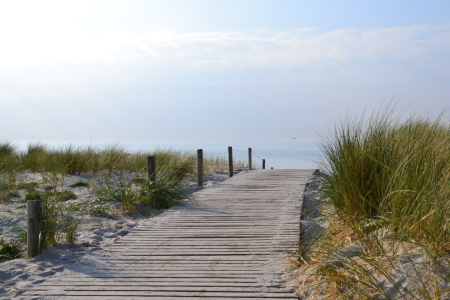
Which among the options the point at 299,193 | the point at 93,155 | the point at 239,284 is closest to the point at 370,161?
the point at 239,284

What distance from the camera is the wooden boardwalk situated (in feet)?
10.6

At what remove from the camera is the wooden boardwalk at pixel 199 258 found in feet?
10.6

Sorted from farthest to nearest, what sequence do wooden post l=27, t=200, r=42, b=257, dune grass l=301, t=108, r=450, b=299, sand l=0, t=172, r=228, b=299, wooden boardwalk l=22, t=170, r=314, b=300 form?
wooden post l=27, t=200, r=42, b=257 < sand l=0, t=172, r=228, b=299 < wooden boardwalk l=22, t=170, r=314, b=300 < dune grass l=301, t=108, r=450, b=299

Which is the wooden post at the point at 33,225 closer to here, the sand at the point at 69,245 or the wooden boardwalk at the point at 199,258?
the sand at the point at 69,245

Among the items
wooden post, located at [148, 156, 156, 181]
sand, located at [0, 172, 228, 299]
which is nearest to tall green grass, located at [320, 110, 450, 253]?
sand, located at [0, 172, 228, 299]

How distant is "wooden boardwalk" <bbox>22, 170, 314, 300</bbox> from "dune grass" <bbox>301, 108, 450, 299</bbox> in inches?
18.8

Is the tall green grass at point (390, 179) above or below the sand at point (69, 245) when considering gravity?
above

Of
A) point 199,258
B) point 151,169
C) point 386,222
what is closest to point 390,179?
point 386,222

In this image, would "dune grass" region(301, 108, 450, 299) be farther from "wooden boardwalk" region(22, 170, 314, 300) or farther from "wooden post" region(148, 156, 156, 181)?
"wooden post" region(148, 156, 156, 181)

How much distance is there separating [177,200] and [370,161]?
12.2 feet

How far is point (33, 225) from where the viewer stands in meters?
4.04

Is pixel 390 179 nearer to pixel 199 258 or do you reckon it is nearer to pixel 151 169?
pixel 199 258

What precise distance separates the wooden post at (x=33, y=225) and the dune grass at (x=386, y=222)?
252 cm

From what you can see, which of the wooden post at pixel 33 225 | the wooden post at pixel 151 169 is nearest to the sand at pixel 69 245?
the wooden post at pixel 33 225
